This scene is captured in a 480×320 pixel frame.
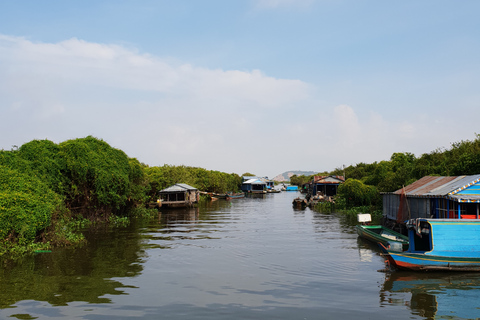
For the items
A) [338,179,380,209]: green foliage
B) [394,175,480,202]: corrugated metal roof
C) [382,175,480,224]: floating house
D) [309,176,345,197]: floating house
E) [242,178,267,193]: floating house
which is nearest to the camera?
[394,175,480,202]: corrugated metal roof

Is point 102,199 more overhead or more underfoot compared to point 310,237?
more overhead

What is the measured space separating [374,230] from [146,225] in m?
21.9

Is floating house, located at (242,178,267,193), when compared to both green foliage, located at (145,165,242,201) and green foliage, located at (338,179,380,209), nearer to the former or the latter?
green foliage, located at (145,165,242,201)

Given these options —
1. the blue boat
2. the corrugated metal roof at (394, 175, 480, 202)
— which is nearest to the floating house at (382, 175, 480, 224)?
the corrugated metal roof at (394, 175, 480, 202)

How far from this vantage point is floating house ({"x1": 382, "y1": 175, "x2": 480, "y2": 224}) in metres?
21.4

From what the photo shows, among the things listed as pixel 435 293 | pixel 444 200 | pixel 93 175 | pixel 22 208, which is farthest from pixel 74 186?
pixel 435 293

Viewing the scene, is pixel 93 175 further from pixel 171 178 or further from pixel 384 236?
pixel 171 178

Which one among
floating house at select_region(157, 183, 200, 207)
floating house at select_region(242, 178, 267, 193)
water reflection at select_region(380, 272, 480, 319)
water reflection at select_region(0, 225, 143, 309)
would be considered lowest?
water reflection at select_region(380, 272, 480, 319)

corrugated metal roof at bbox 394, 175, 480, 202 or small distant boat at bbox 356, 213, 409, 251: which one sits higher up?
corrugated metal roof at bbox 394, 175, 480, 202

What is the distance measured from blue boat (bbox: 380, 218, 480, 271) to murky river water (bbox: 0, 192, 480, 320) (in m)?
0.51

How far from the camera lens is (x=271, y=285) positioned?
16.8 m

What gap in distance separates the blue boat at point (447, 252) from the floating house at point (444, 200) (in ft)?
7.18

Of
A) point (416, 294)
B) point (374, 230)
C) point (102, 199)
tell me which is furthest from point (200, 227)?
point (416, 294)

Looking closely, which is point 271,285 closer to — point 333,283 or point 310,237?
point 333,283
